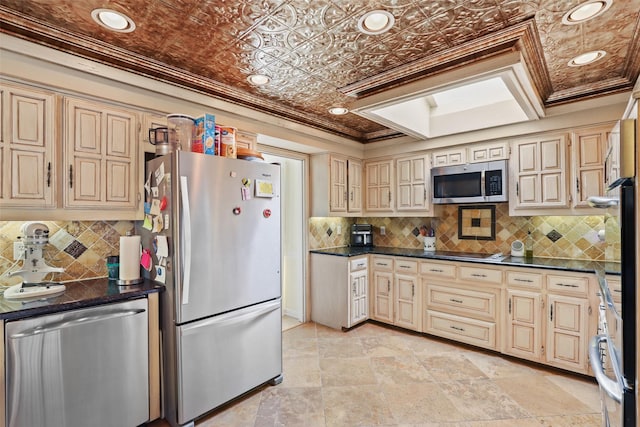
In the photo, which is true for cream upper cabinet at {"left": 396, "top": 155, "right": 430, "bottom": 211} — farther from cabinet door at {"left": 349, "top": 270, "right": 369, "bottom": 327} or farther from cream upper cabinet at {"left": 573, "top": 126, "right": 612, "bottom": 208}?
cream upper cabinet at {"left": 573, "top": 126, "right": 612, "bottom": 208}

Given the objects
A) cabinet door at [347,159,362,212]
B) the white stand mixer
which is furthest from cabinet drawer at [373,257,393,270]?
the white stand mixer

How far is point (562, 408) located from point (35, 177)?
385 cm

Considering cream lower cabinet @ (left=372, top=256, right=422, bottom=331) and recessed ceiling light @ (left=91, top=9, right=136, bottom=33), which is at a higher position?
recessed ceiling light @ (left=91, top=9, right=136, bottom=33)

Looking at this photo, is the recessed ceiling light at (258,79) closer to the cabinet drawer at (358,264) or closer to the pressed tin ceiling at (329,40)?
the pressed tin ceiling at (329,40)

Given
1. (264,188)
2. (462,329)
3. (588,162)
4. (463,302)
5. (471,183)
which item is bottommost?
(462,329)

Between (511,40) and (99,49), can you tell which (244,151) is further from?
(511,40)

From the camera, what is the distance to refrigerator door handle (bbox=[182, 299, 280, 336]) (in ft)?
6.77

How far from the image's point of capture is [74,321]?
173 cm

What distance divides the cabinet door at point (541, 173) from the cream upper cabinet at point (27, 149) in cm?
390

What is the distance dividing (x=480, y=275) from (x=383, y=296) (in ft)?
3.90

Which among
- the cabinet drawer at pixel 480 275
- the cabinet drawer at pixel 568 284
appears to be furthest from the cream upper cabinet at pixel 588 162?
the cabinet drawer at pixel 480 275

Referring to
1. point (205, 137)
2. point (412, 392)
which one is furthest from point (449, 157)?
point (205, 137)

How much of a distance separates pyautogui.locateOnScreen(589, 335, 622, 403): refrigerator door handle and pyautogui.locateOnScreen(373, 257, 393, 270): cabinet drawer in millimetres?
2475

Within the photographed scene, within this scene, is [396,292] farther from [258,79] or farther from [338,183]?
[258,79]
